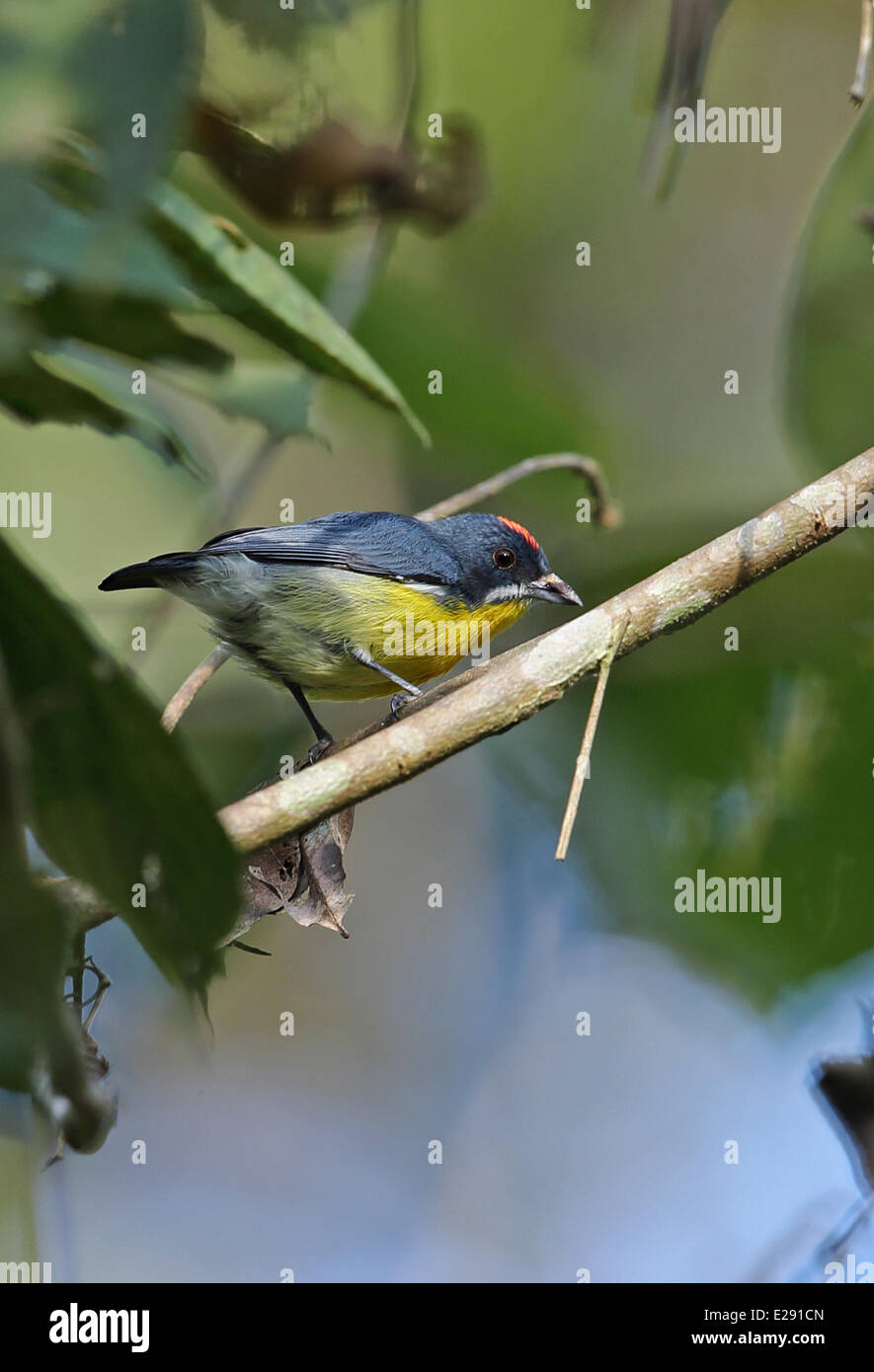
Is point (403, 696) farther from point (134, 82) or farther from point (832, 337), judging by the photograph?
point (134, 82)

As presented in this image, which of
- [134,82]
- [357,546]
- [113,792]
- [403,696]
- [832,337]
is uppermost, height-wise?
[832,337]

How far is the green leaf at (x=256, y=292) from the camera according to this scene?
7.08 feet

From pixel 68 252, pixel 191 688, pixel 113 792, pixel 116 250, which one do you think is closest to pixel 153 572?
pixel 191 688

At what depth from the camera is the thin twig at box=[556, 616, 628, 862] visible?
Result: 7.68 feet

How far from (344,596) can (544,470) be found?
0.97 metres

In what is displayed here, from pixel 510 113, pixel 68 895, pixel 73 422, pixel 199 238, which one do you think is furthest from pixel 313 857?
pixel 510 113

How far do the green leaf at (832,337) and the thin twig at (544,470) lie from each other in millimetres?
718

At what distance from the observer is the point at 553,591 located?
5.06 meters

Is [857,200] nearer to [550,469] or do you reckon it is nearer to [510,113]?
A: [550,469]

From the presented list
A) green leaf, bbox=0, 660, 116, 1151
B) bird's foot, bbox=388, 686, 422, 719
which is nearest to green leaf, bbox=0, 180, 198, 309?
green leaf, bbox=0, 660, 116, 1151

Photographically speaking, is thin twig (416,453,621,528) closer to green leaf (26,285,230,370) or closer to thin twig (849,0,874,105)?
thin twig (849,0,874,105)

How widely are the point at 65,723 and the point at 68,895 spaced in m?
0.65

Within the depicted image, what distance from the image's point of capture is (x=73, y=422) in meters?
2.21

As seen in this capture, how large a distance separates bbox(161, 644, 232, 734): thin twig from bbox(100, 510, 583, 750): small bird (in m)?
0.07
